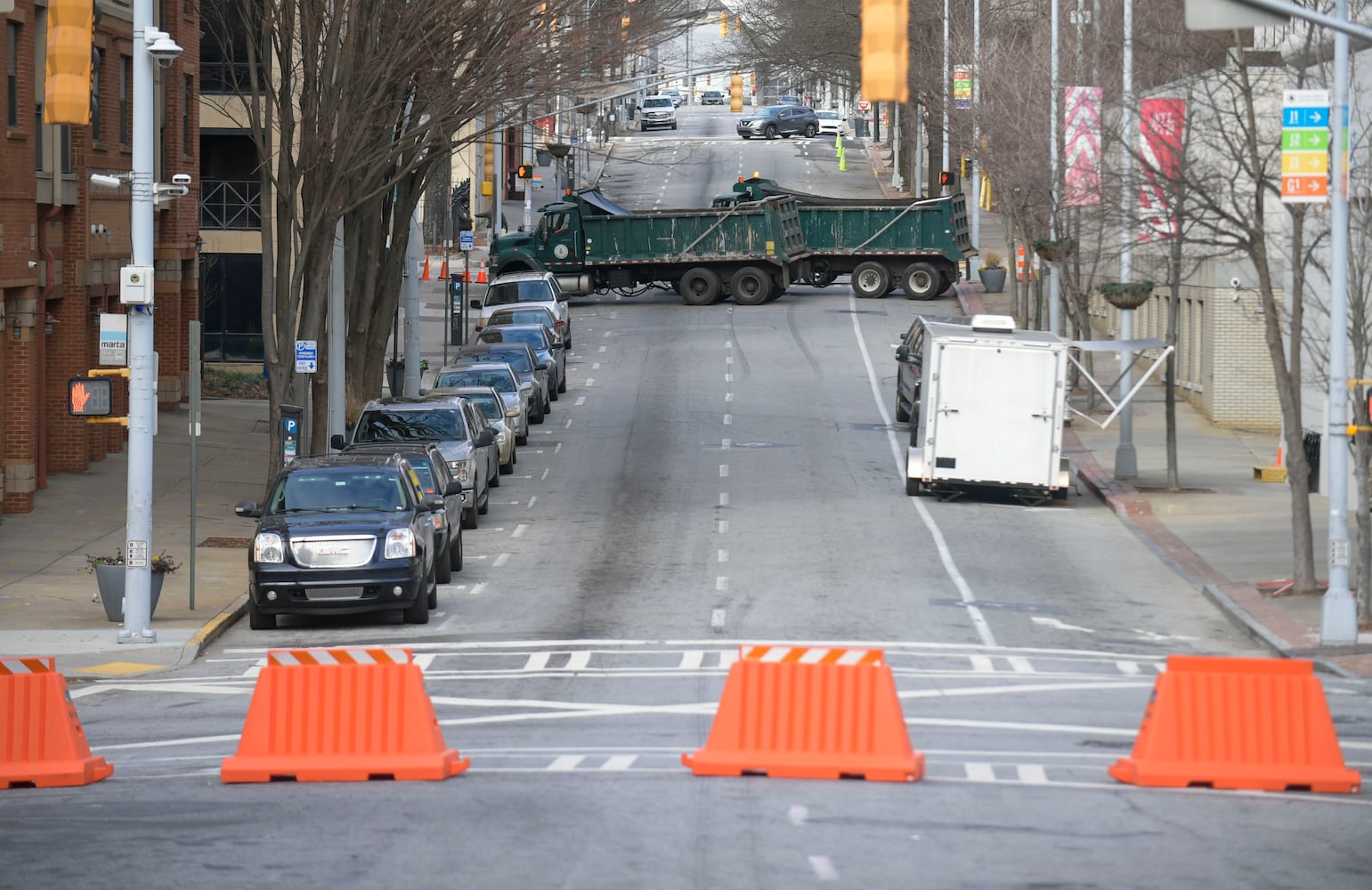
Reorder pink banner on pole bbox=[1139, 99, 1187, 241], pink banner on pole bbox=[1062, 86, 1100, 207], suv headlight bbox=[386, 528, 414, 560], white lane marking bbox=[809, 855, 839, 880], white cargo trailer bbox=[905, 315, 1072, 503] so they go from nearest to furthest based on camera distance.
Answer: white lane marking bbox=[809, 855, 839, 880]
suv headlight bbox=[386, 528, 414, 560]
pink banner on pole bbox=[1139, 99, 1187, 241]
white cargo trailer bbox=[905, 315, 1072, 503]
pink banner on pole bbox=[1062, 86, 1100, 207]

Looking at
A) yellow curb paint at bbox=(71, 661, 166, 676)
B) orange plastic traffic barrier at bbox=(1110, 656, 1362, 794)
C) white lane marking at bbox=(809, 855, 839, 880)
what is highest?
orange plastic traffic barrier at bbox=(1110, 656, 1362, 794)

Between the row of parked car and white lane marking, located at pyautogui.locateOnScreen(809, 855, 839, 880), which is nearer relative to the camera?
→ white lane marking, located at pyautogui.locateOnScreen(809, 855, 839, 880)

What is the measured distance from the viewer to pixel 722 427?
123ft

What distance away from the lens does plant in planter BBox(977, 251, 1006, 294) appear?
55.9 metres

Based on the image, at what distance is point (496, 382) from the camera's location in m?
36.1

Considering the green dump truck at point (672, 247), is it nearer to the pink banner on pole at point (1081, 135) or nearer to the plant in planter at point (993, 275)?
the plant in planter at point (993, 275)

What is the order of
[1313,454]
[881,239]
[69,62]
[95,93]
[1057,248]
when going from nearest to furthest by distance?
[69,62] → [1313,454] → [95,93] → [1057,248] → [881,239]

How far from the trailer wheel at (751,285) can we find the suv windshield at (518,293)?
25.6 feet

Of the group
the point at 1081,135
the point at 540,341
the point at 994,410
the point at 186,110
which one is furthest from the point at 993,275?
the point at 994,410

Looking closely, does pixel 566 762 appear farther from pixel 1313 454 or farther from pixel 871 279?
pixel 871 279

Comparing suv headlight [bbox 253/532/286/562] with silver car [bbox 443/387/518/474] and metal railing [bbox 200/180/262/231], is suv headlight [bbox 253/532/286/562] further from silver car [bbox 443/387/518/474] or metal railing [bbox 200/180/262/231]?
metal railing [bbox 200/180/262/231]

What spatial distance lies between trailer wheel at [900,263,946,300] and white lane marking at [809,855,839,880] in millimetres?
46252

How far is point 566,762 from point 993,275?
44.7 metres

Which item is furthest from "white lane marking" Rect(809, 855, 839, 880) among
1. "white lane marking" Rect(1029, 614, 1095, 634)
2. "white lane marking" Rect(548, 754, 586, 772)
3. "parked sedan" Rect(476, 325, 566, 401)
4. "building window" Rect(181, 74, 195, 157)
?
"building window" Rect(181, 74, 195, 157)
